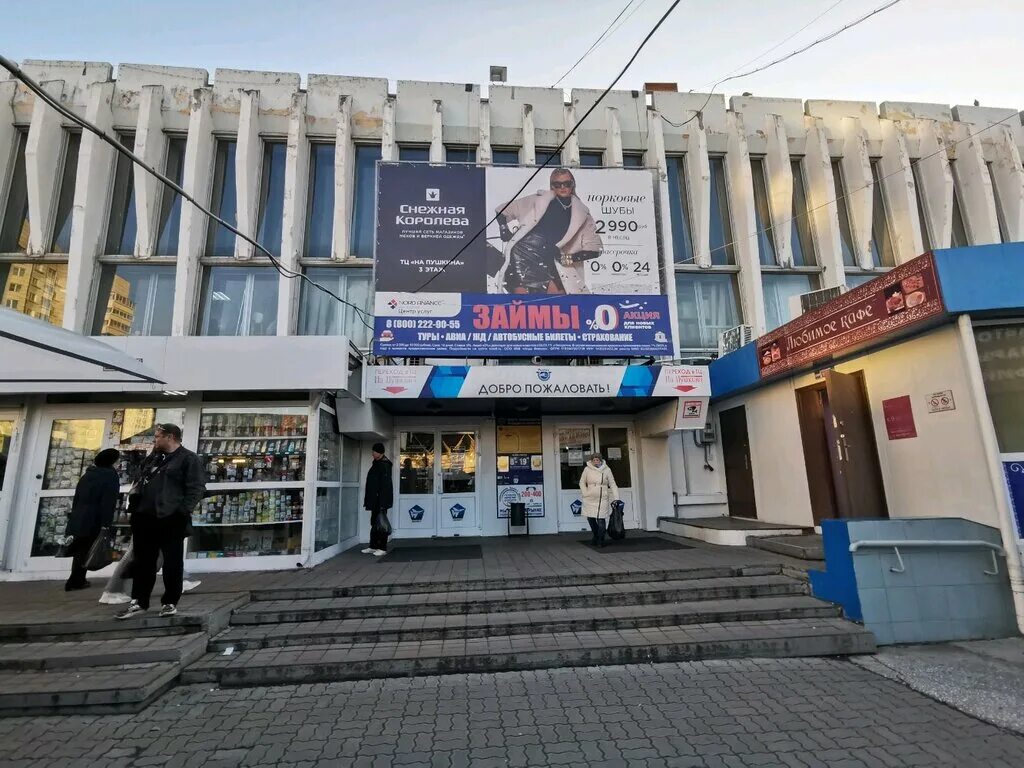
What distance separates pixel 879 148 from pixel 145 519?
16.0 meters

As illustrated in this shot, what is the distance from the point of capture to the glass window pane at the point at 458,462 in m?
10.2

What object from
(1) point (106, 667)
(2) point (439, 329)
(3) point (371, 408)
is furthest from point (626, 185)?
(1) point (106, 667)

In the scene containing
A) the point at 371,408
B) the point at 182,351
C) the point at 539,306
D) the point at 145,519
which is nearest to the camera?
the point at 145,519

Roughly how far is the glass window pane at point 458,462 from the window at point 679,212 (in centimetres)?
628

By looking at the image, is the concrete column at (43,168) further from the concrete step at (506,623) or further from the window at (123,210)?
the concrete step at (506,623)

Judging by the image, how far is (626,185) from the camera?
10.2 meters

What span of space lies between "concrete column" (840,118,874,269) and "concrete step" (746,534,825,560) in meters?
Result: 7.71

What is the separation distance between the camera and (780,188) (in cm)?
1173

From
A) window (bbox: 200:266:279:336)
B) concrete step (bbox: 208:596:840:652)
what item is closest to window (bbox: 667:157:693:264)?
Result: concrete step (bbox: 208:596:840:652)

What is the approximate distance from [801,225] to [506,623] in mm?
11642

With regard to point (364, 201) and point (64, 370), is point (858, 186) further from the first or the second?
point (64, 370)

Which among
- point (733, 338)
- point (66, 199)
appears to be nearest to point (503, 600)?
point (733, 338)

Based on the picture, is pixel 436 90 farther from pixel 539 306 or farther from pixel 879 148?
pixel 879 148

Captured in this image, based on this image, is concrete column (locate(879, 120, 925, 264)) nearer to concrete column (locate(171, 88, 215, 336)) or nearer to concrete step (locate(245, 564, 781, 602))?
concrete step (locate(245, 564, 781, 602))
